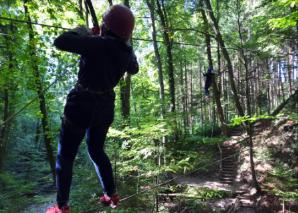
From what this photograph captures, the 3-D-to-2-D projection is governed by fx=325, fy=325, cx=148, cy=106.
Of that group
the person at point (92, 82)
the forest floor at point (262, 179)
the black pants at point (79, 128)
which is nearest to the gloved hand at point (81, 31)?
the person at point (92, 82)

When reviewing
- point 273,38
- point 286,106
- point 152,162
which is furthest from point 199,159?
point 286,106

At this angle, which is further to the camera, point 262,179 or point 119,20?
point 262,179

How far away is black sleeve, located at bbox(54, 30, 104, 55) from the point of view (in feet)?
6.51

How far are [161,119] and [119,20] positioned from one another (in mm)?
6075

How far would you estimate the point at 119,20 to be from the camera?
6.98 ft

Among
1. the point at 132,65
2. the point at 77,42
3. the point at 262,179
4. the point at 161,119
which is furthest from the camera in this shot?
the point at 262,179

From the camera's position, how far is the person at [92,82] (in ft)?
6.82

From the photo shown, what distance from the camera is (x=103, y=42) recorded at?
2.10m

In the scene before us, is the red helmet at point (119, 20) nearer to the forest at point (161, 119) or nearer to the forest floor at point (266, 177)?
the forest at point (161, 119)

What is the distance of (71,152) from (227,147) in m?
19.0

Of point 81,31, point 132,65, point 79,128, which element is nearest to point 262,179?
point 132,65

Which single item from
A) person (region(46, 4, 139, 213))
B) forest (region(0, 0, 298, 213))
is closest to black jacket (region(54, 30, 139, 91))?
person (region(46, 4, 139, 213))

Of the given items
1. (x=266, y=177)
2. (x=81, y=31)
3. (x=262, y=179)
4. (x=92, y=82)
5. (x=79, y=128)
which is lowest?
(x=262, y=179)

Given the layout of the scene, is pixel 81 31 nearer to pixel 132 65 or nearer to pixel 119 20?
pixel 119 20
